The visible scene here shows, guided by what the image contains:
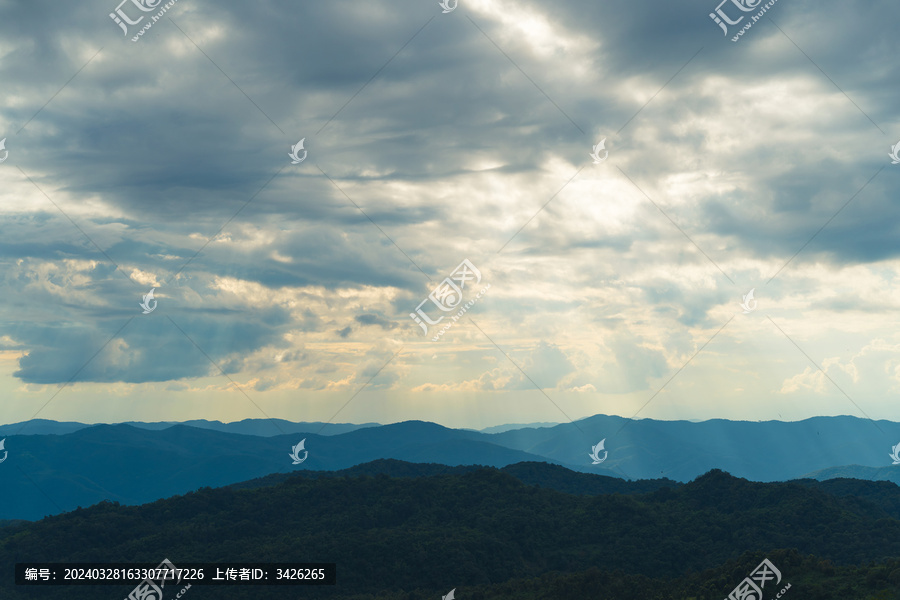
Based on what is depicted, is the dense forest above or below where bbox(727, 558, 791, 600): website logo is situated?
above

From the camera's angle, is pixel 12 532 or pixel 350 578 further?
pixel 12 532

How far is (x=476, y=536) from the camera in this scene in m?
91.9

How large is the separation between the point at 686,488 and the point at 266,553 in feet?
239

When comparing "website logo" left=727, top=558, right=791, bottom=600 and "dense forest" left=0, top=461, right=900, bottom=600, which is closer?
"website logo" left=727, top=558, right=791, bottom=600

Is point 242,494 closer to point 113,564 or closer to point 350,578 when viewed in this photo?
point 113,564

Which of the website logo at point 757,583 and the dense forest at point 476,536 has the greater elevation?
the dense forest at point 476,536

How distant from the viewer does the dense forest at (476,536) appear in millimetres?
76938

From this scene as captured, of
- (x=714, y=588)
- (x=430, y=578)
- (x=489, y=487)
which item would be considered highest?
(x=489, y=487)

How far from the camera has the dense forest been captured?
252 feet

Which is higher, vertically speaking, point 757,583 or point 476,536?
point 476,536

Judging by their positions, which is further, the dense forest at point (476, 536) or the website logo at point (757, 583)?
the dense forest at point (476, 536)

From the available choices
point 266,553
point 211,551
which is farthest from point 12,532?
point 266,553

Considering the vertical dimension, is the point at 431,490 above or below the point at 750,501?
above

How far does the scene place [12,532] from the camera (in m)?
107
